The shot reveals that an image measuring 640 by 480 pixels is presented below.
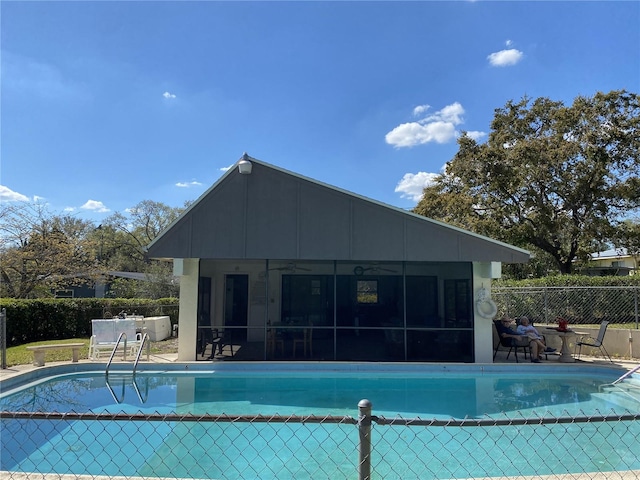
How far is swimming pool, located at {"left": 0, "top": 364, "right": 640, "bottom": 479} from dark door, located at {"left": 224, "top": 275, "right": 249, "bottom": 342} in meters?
1.40

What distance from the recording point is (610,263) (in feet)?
123

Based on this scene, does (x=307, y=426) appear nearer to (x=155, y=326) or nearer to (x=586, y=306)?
(x=155, y=326)

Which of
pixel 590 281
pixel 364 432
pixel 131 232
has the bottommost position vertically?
pixel 364 432

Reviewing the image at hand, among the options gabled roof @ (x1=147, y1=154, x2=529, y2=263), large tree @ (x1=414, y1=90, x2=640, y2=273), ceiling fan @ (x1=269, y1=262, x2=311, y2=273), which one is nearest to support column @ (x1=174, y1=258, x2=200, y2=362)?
gabled roof @ (x1=147, y1=154, x2=529, y2=263)

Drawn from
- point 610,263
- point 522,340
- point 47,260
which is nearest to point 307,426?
point 522,340

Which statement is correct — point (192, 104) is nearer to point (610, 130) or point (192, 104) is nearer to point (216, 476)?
point (216, 476)

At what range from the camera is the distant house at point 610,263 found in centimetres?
3056

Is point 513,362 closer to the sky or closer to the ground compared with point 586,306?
closer to the ground

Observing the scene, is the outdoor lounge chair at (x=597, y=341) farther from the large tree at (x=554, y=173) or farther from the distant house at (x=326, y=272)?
the large tree at (x=554, y=173)

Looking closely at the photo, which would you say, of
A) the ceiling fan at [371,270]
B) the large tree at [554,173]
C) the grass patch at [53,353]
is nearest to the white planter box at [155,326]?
the grass patch at [53,353]

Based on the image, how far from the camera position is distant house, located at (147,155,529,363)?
10.9m

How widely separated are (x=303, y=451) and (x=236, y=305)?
7099mm

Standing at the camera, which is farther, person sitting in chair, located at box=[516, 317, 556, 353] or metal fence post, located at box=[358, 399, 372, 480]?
person sitting in chair, located at box=[516, 317, 556, 353]

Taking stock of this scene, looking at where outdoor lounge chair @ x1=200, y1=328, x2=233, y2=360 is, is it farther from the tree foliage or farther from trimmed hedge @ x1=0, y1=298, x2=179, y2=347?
the tree foliage
